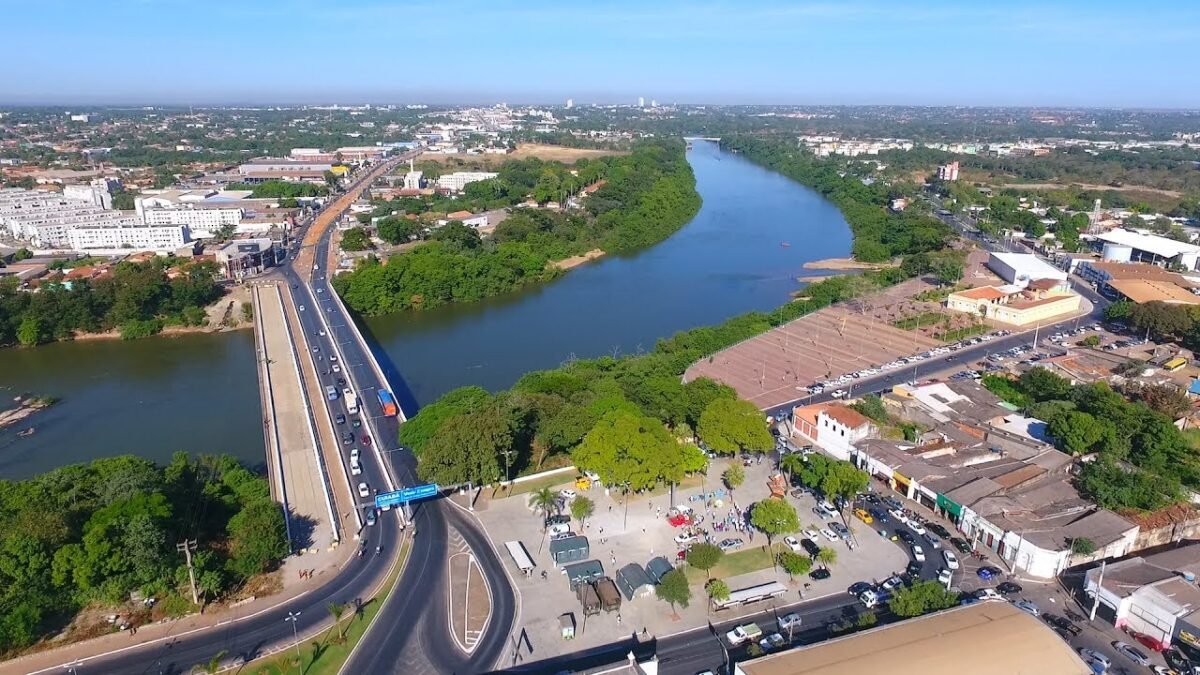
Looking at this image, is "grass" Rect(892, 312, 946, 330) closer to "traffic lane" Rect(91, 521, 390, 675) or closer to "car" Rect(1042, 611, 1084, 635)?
"car" Rect(1042, 611, 1084, 635)

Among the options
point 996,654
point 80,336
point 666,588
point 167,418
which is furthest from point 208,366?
point 996,654

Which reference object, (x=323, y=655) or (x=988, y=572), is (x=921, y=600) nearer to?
(x=988, y=572)

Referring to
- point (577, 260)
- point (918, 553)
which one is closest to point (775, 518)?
point (918, 553)

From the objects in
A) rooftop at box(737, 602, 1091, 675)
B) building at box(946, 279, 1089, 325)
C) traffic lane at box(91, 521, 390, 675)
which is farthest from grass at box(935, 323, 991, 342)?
traffic lane at box(91, 521, 390, 675)

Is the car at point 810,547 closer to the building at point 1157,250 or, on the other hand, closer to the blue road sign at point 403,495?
the blue road sign at point 403,495

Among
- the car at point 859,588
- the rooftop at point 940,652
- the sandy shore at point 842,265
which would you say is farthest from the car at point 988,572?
the sandy shore at point 842,265

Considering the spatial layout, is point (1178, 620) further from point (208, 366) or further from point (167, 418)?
point (208, 366)
